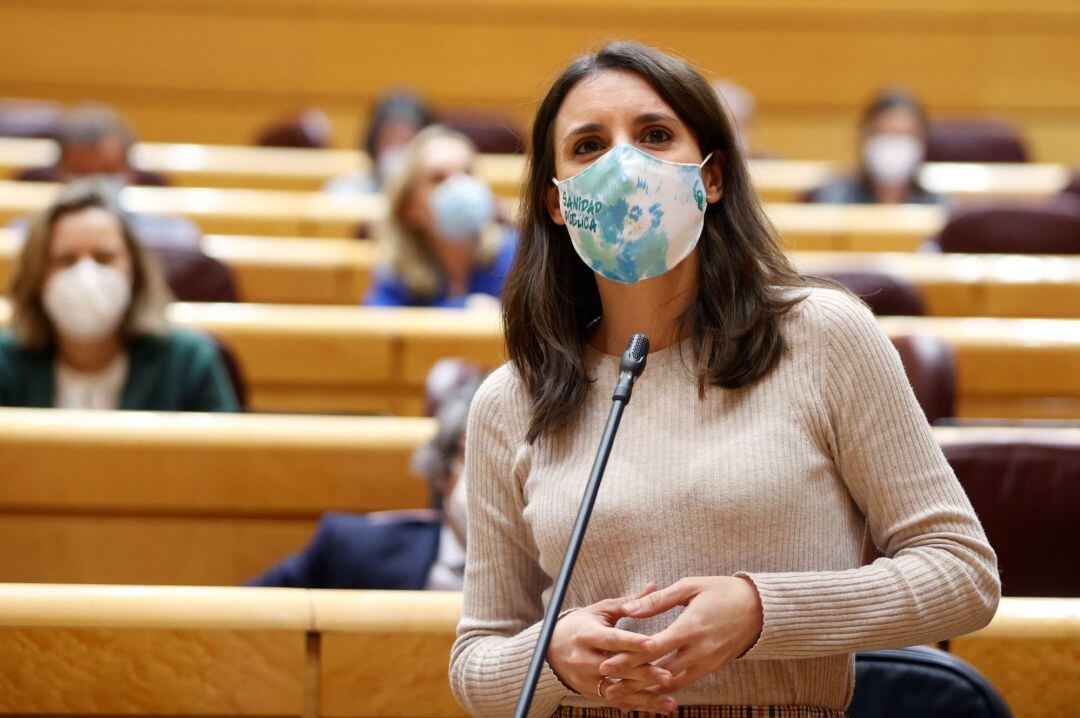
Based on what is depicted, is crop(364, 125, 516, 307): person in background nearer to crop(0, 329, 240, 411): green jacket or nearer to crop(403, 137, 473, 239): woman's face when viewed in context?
crop(403, 137, 473, 239): woman's face

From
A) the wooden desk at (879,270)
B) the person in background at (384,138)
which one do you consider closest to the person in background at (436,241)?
the wooden desk at (879,270)

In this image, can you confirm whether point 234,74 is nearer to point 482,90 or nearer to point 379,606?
point 482,90

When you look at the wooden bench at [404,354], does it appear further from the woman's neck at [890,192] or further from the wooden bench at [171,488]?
the woman's neck at [890,192]

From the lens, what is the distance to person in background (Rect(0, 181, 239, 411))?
4.64ft

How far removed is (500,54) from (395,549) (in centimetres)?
267

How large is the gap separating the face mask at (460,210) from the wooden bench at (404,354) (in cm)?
26

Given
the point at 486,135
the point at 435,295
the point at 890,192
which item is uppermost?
the point at 486,135

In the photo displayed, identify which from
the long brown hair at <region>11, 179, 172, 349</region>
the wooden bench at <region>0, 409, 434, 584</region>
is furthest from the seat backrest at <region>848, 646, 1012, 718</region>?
the long brown hair at <region>11, 179, 172, 349</region>

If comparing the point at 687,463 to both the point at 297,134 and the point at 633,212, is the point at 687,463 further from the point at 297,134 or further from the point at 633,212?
the point at 297,134

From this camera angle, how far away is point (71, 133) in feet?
8.17

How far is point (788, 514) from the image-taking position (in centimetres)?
58

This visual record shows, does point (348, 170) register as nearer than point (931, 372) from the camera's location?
No

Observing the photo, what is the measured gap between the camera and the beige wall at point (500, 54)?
11.5ft

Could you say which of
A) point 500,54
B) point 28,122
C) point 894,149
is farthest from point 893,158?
point 28,122
